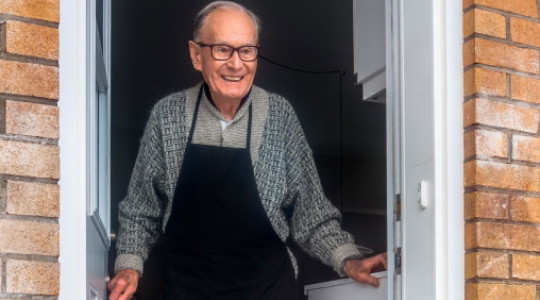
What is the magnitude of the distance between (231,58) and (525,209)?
114cm

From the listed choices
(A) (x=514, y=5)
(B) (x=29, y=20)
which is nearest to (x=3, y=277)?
(B) (x=29, y=20)

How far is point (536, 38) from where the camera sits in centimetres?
270

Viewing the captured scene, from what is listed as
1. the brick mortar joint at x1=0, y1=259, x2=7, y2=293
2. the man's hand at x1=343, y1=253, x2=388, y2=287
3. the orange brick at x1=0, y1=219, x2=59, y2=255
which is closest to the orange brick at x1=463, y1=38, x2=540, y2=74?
the man's hand at x1=343, y1=253, x2=388, y2=287

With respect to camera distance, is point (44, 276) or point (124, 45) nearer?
point (44, 276)

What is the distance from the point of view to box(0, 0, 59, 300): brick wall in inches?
79.4

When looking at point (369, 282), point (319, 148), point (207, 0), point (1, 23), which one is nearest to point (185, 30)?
point (207, 0)

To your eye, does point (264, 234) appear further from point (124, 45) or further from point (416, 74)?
point (124, 45)

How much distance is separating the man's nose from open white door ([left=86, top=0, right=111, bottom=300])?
0.43m

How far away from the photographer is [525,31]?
8.79 ft

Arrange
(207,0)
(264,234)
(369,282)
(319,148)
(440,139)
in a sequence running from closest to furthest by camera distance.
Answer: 1. (440,139)
2. (369,282)
3. (264,234)
4. (207,0)
5. (319,148)

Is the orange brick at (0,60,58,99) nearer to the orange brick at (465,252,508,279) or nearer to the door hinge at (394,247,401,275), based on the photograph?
the door hinge at (394,247,401,275)

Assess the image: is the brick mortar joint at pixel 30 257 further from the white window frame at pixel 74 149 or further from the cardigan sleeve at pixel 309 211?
the cardigan sleeve at pixel 309 211

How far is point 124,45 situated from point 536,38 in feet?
11.0

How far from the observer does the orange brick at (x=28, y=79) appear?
81.0 inches
